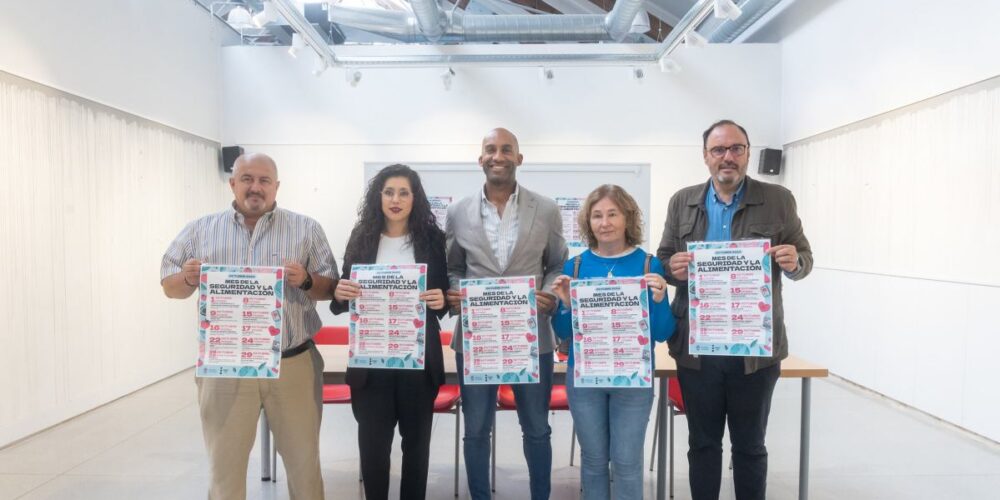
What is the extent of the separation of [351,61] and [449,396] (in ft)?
16.1

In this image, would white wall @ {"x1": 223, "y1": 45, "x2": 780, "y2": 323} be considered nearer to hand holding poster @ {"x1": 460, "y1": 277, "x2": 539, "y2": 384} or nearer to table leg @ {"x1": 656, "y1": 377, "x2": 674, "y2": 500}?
table leg @ {"x1": 656, "y1": 377, "x2": 674, "y2": 500}

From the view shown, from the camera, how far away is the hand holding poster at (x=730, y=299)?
2100 millimetres

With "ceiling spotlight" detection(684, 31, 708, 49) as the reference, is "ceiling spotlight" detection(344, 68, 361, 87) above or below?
below

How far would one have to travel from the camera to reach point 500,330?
88.4 inches

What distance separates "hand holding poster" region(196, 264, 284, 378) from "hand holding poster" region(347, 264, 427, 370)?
0.93 feet

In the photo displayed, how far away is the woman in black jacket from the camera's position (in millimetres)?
2250

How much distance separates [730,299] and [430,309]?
1.15 meters

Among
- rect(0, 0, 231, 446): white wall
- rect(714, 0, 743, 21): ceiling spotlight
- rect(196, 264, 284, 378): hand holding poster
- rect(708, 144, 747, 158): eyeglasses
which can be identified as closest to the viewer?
rect(196, 264, 284, 378): hand holding poster

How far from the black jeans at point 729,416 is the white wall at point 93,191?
181 inches

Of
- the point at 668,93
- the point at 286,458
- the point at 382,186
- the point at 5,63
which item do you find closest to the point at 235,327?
the point at 286,458

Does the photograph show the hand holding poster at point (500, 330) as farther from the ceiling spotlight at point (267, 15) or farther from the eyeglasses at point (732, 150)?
the ceiling spotlight at point (267, 15)

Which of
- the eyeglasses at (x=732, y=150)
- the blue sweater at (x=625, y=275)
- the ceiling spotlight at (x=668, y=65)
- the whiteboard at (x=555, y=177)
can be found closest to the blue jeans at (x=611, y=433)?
the blue sweater at (x=625, y=275)

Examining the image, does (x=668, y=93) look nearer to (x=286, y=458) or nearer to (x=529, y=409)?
(x=529, y=409)

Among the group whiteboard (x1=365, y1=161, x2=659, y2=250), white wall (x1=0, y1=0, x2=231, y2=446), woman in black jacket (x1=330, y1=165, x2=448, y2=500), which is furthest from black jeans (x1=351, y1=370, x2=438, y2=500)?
whiteboard (x1=365, y1=161, x2=659, y2=250)
